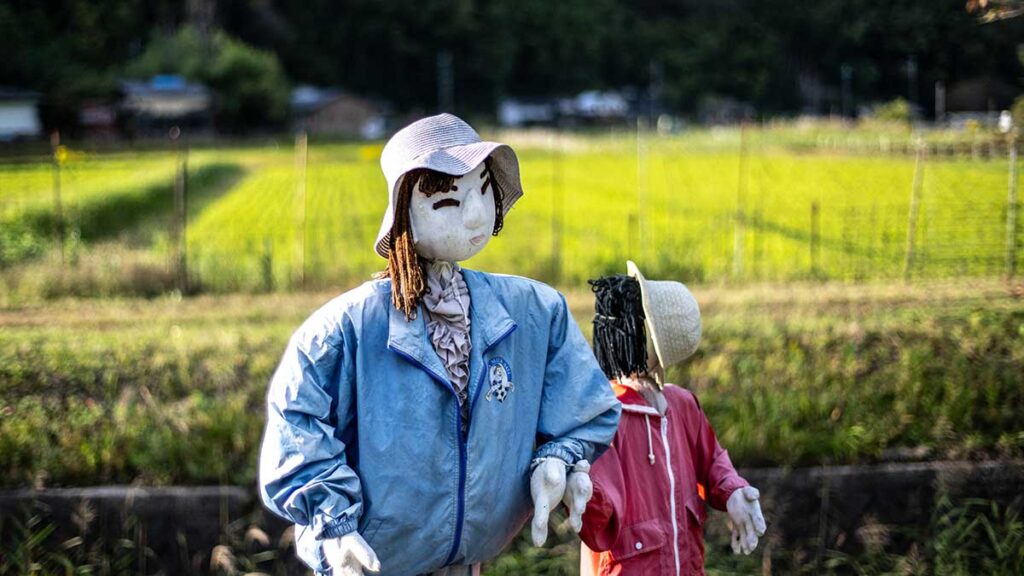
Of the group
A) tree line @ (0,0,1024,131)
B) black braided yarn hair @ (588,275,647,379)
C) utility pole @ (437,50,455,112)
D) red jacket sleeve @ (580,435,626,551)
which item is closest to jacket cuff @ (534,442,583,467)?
red jacket sleeve @ (580,435,626,551)

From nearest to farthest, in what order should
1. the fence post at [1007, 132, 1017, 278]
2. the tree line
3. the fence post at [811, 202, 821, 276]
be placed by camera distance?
the tree line, the fence post at [1007, 132, 1017, 278], the fence post at [811, 202, 821, 276]

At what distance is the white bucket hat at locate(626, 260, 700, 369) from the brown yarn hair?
0.64m

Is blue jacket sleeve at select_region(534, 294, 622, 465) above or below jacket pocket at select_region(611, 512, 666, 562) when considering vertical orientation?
above

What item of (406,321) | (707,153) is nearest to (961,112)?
(406,321)

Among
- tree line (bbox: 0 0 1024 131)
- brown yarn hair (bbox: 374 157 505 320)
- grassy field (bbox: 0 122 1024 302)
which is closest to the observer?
brown yarn hair (bbox: 374 157 505 320)

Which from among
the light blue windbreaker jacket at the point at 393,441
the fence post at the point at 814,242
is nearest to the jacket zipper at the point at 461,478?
the light blue windbreaker jacket at the point at 393,441

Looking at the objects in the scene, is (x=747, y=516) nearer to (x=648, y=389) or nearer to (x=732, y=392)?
(x=648, y=389)

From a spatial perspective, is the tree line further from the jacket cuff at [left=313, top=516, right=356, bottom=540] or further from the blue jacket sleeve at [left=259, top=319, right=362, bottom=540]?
the jacket cuff at [left=313, top=516, right=356, bottom=540]

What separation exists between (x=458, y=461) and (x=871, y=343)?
4548mm

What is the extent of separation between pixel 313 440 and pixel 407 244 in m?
0.52

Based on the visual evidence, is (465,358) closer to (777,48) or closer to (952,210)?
(952,210)

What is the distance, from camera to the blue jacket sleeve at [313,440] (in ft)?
7.91

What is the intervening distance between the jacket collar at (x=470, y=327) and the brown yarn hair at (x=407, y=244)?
0.10 feet

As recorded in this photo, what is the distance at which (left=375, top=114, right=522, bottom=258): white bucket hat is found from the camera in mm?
2518
